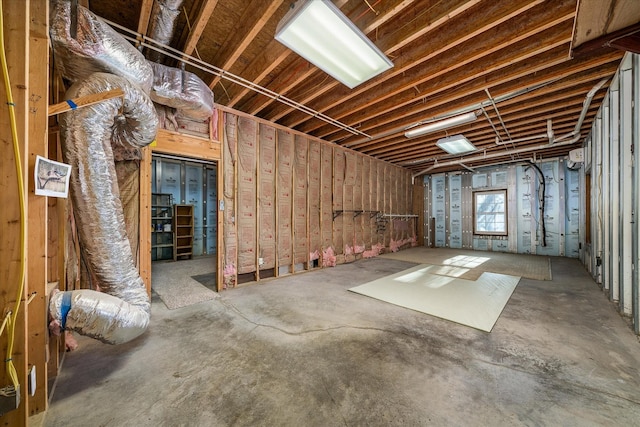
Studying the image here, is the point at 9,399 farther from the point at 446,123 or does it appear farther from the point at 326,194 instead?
the point at 446,123

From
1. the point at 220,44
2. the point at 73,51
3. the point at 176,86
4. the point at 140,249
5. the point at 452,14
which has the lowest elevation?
the point at 140,249

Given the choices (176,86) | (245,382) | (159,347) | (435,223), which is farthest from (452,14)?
(435,223)

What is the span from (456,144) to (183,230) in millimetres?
7610

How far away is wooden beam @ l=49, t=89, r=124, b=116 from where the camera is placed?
1.57 m

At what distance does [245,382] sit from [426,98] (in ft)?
14.4

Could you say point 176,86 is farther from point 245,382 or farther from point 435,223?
point 435,223

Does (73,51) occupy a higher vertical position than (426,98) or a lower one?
lower

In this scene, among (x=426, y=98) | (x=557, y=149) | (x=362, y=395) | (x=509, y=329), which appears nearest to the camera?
(x=362, y=395)

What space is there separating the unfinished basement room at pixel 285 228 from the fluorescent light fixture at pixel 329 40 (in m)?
0.02

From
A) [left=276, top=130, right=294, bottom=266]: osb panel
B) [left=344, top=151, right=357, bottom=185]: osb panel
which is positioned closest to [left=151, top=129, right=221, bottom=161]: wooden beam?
[left=276, top=130, right=294, bottom=266]: osb panel

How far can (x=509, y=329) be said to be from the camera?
92.7 inches

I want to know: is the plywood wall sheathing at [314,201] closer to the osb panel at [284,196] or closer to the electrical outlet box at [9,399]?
the osb panel at [284,196]

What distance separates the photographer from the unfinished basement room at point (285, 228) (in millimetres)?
1374

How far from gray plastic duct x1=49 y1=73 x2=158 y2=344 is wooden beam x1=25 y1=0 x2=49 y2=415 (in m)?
0.10
